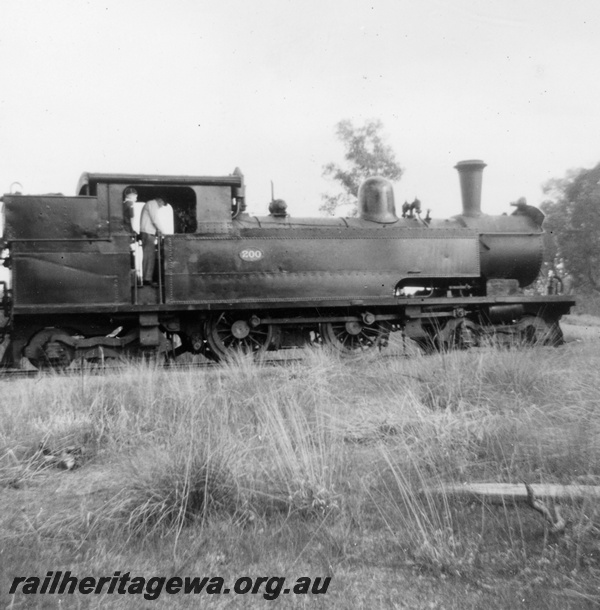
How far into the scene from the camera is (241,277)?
7.84 metres

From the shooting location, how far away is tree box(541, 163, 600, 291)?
19625 mm

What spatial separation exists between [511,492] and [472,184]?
7299 mm

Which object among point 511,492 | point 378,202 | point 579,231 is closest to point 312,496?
point 511,492

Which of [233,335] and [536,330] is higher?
[233,335]

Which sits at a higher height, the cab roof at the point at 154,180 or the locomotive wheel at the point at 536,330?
the cab roof at the point at 154,180

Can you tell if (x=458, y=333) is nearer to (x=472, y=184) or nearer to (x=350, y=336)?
(x=350, y=336)

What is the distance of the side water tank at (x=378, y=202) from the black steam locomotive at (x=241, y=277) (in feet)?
0.07

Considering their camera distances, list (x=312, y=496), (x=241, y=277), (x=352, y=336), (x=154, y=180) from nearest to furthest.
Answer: (x=312, y=496), (x=154, y=180), (x=241, y=277), (x=352, y=336)

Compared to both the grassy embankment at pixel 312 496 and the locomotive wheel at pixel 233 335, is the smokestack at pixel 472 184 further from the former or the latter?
the grassy embankment at pixel 312 496

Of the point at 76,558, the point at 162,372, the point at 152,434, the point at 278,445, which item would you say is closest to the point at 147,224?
the point at 162,372

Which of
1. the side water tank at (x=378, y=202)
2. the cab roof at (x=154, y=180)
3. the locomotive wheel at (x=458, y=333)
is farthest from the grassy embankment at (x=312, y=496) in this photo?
the side water tank at (x=378, y=202)

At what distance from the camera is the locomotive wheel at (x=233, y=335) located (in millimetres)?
7922

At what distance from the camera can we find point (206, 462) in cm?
301

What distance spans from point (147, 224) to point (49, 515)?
5.32 metres
